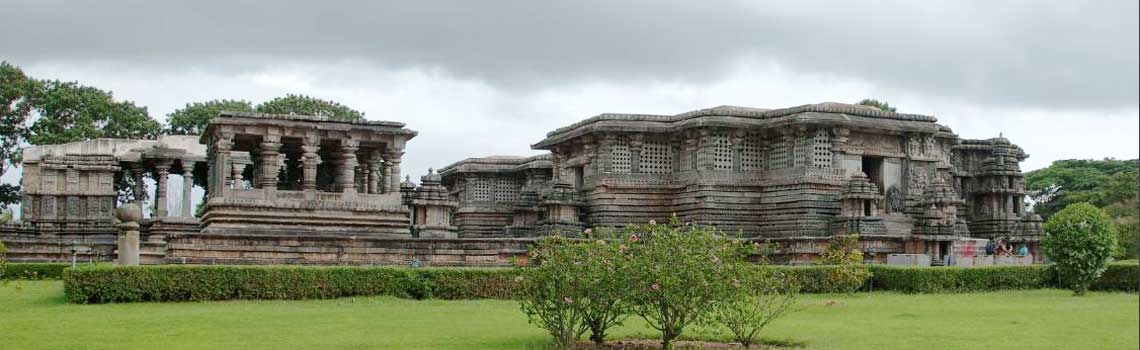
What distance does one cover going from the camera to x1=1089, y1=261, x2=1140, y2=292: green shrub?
22.5 m

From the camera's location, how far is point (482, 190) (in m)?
43.8

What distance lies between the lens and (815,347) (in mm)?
13320

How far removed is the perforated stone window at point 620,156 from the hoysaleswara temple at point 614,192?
39mm

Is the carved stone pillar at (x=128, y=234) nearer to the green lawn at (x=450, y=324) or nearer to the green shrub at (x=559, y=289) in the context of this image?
the green lawn at (x=450, y=324)

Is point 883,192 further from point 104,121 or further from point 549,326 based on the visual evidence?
point 104,121

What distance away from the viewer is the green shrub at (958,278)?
22.0 metres

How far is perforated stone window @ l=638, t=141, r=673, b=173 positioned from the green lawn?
12.2 metres

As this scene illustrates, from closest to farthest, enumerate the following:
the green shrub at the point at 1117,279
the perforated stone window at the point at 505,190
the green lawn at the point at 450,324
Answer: the green lawn at the point at 450,324
the green shrub at the point at 1117,279
the perforated stone window at the point at 505,190

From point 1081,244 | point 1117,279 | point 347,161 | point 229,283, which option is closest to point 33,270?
point 347,161

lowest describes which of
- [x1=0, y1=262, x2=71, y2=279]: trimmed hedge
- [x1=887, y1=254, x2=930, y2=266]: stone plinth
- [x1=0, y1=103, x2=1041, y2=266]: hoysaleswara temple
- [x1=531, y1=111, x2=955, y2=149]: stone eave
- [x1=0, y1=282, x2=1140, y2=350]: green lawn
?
[x1=0, y1=282, x2=1140, y2=350]: green lawn

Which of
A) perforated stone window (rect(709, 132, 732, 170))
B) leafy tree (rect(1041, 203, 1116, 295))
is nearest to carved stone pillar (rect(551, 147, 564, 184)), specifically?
perforated stone window (rect(709, 132, 732, 170))

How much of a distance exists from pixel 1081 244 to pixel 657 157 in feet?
42.6

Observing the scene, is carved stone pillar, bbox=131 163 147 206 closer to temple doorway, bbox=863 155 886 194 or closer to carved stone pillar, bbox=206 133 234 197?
carved stone pillar, bbox=206 133 234 197

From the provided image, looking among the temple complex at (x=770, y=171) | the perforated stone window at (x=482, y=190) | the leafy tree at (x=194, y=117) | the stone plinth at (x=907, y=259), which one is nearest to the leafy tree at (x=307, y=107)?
the leafy tree at (x=194, y=117)
